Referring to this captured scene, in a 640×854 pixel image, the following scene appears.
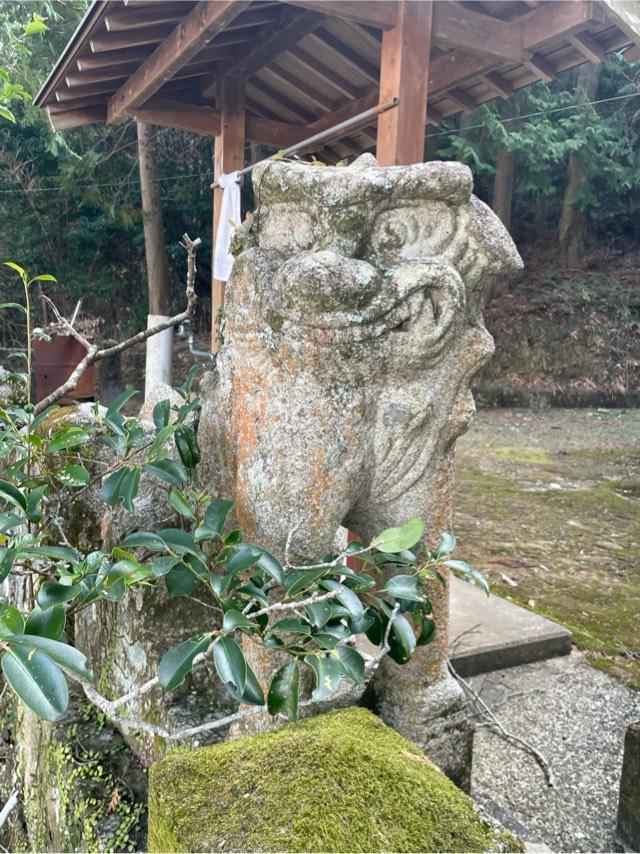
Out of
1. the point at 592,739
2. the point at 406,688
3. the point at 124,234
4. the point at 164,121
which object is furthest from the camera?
the point at 124,234

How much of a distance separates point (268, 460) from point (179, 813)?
21.4 inches

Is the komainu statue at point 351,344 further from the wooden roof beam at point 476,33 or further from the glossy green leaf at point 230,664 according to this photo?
the wooden roof beam at point 476,33

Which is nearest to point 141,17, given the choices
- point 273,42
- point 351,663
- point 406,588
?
point 273,42

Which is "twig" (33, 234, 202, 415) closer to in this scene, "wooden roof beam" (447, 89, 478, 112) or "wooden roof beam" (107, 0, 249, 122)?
"wooden roof beam" (107, 0, 249, 122)

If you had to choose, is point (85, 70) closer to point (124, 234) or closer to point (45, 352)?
point (45, 352)

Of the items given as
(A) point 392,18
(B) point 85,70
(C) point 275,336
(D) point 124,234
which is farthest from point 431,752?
(D) point 124,234

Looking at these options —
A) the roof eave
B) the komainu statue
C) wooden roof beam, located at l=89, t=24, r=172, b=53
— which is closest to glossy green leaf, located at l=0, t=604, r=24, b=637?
the komainu statue

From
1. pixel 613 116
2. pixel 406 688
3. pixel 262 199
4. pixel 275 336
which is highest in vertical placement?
pixel 613 116

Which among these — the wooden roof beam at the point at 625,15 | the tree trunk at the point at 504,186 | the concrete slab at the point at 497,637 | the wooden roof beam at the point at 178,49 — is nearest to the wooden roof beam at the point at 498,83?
the wooden roof beam at the point at 625,15

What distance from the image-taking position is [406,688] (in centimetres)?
138

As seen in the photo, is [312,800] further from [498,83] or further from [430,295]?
[498,83]

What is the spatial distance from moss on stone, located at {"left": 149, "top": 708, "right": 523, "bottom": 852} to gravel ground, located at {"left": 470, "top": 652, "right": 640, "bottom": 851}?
51 centimetres

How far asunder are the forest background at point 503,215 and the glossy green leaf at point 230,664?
28.0 feet

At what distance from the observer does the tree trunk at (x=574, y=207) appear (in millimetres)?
9906
